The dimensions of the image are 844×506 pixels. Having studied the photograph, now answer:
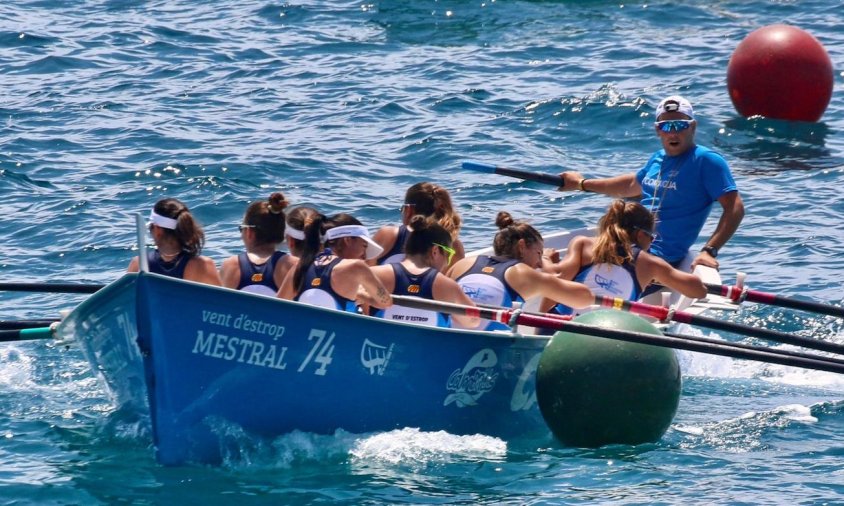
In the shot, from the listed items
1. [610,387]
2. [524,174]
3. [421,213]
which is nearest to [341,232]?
[421,213]

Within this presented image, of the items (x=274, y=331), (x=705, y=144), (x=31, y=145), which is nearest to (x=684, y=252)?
(x=274, y=331)

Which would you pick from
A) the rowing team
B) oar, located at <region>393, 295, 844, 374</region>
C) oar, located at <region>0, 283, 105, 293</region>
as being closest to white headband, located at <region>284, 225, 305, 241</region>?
the rowing team

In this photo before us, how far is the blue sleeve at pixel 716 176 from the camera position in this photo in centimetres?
1059

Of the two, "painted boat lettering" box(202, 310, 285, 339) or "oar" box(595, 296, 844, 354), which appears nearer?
"painted boat lettering" box(202, 310, 285, 339)

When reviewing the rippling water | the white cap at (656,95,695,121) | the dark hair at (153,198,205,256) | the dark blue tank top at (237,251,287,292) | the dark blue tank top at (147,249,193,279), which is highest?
the white cap at (656,95,695,121)

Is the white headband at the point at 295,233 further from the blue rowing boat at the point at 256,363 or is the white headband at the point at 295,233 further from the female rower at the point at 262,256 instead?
the blue rowing boat at the point at 256,363

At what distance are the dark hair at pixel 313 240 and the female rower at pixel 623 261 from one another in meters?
1.87

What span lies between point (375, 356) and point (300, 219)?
1.18 metres

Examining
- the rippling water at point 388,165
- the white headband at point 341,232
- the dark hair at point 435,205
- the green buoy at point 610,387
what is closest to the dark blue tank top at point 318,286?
the white headband at point 341,232

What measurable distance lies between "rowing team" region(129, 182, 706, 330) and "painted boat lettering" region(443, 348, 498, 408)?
0.40 metres

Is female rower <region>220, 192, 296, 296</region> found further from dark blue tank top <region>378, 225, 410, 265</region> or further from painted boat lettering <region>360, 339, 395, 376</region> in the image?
dark blue tank top <region>378, 225, 410, 265</region>

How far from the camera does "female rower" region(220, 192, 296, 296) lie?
342 inches

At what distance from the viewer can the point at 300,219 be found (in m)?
8.68

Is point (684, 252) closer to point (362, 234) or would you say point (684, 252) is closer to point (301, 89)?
point (362, 234)
